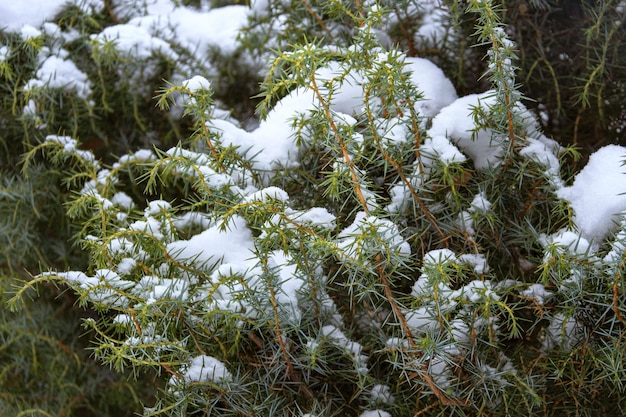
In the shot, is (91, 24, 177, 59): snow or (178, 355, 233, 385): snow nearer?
(178, 355, 233, 385): snow

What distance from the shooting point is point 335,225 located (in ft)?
2.29

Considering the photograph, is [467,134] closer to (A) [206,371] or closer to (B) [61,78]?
(A) [206,371]

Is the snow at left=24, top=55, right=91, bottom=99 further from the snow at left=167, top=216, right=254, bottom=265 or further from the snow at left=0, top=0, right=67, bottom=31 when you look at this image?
the snow at left=167, top=216, right=254, bottom=265

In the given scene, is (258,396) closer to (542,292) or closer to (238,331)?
(238,331)

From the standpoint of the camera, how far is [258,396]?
2.43 feet

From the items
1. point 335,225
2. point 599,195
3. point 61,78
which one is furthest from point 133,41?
point 599,195

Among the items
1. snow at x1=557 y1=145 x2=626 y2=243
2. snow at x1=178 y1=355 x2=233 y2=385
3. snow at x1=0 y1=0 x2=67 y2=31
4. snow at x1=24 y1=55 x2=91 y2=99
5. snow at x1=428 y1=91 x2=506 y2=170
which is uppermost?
snow at x1=0 y1=0 x2=67 y2=31

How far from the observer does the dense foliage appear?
673 mm

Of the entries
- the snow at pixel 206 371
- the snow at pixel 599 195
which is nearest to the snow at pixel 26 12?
the snow at pixel 206 371

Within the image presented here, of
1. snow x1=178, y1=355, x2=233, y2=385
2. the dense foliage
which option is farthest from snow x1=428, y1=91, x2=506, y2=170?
snow x1=178, y1=355, x2=233, y2=385

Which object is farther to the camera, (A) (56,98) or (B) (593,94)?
(A) (56,98)

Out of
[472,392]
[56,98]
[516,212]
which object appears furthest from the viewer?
[56,98]

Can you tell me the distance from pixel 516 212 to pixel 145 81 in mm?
660

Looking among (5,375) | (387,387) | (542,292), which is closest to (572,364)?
(542,292)
